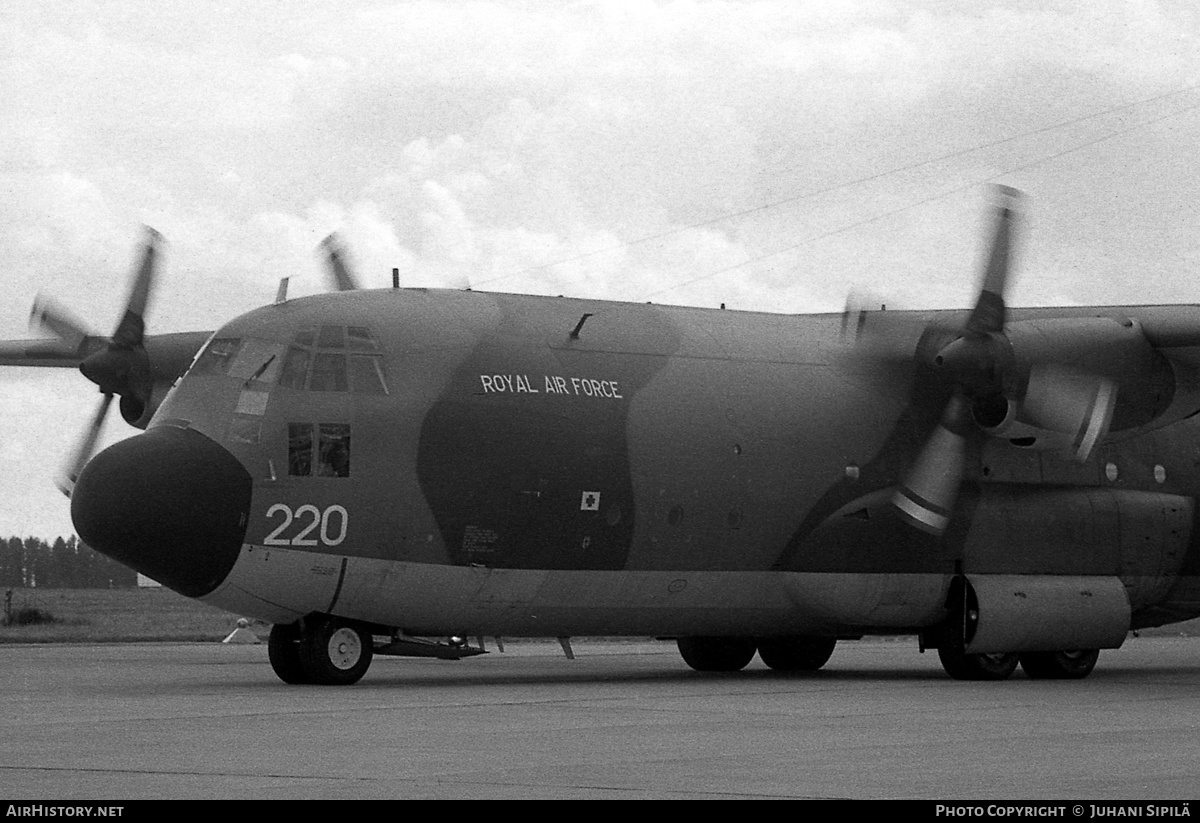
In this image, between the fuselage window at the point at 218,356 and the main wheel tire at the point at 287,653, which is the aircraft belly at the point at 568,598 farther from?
the fuselage window at the point at 218,356

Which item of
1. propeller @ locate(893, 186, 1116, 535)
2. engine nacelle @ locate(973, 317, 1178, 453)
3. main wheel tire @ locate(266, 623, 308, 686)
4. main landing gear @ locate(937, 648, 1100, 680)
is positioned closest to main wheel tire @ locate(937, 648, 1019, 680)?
main landing gear @ locate(937, 648, 1100, 680)

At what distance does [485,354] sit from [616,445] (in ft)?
6.91

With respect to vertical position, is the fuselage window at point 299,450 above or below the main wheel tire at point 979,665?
above

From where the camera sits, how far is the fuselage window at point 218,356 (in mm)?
21406

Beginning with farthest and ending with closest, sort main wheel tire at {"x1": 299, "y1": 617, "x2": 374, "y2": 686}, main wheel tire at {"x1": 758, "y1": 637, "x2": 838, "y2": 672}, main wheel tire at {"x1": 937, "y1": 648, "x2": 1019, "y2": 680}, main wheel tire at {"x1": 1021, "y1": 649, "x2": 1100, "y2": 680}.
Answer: main wheel tire at {"x1": 758, "y1": 637, "x2": 838, "y2": 672} < main wheel tire at {"x1": 1021, "y1": 649, "x2": 1100, "y2": 680} < main wheel tire at {"x1": 937, "y1": 648, "x2": 1019, "y2": 680} < main wheel tire at {"x1": 299, "y1": 617, "x2": 374, "y2": 686}

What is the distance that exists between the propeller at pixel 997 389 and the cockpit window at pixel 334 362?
7.47m

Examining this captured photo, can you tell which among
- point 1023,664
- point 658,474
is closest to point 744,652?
point 1023,664

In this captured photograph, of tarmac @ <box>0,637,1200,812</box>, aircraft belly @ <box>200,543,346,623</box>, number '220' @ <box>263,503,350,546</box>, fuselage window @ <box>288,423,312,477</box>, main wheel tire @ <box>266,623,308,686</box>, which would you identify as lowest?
tarmac @ <box>0,637,1200,812</box>

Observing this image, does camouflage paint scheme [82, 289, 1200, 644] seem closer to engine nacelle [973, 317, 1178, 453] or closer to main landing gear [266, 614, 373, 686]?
engine nacelle [973, 317, 1178, 453]

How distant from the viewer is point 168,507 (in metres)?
19.9

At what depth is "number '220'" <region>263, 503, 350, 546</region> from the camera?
2066 cm

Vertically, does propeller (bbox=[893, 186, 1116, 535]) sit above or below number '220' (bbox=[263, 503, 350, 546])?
above

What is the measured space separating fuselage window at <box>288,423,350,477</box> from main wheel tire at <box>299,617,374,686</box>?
1903mm

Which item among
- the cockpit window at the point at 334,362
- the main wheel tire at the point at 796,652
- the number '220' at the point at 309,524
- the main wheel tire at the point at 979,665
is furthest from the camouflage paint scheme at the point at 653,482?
the main wheel tire at the point at 796,652
